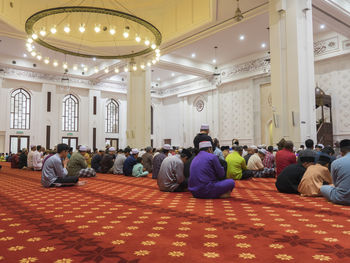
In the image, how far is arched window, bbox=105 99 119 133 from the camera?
57.1ft

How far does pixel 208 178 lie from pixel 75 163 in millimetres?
3525

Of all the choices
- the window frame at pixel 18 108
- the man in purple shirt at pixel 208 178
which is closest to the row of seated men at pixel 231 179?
the man in purple shirt at pixel 208 178

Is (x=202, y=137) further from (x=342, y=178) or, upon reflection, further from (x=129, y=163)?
(x=129, y=163)

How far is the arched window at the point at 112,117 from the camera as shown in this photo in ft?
57.1

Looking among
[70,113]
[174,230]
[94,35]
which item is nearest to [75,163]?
[174,230]

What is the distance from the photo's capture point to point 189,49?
39.7ft

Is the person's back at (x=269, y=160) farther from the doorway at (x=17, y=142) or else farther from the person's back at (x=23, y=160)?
the doorway at (x=17, y=142)

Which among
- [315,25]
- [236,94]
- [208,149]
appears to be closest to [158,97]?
[236,94]

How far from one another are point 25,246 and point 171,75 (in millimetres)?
15363

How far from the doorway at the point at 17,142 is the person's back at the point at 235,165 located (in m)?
12.5

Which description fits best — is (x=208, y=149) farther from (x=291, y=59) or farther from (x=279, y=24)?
(x=279, y=24)

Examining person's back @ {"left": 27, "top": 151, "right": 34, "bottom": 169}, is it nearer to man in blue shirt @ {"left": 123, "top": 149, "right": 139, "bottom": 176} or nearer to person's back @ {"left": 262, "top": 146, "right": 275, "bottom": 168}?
man in blue shirt @ {"left": 123, "top": 149, "right": 139, "bottom": 176}

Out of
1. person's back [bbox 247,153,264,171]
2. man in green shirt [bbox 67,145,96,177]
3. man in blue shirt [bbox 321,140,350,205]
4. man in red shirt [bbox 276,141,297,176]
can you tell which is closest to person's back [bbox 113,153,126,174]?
man in green shirt [bbox 67,145,96,177]

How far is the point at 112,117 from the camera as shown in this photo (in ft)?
57.8
